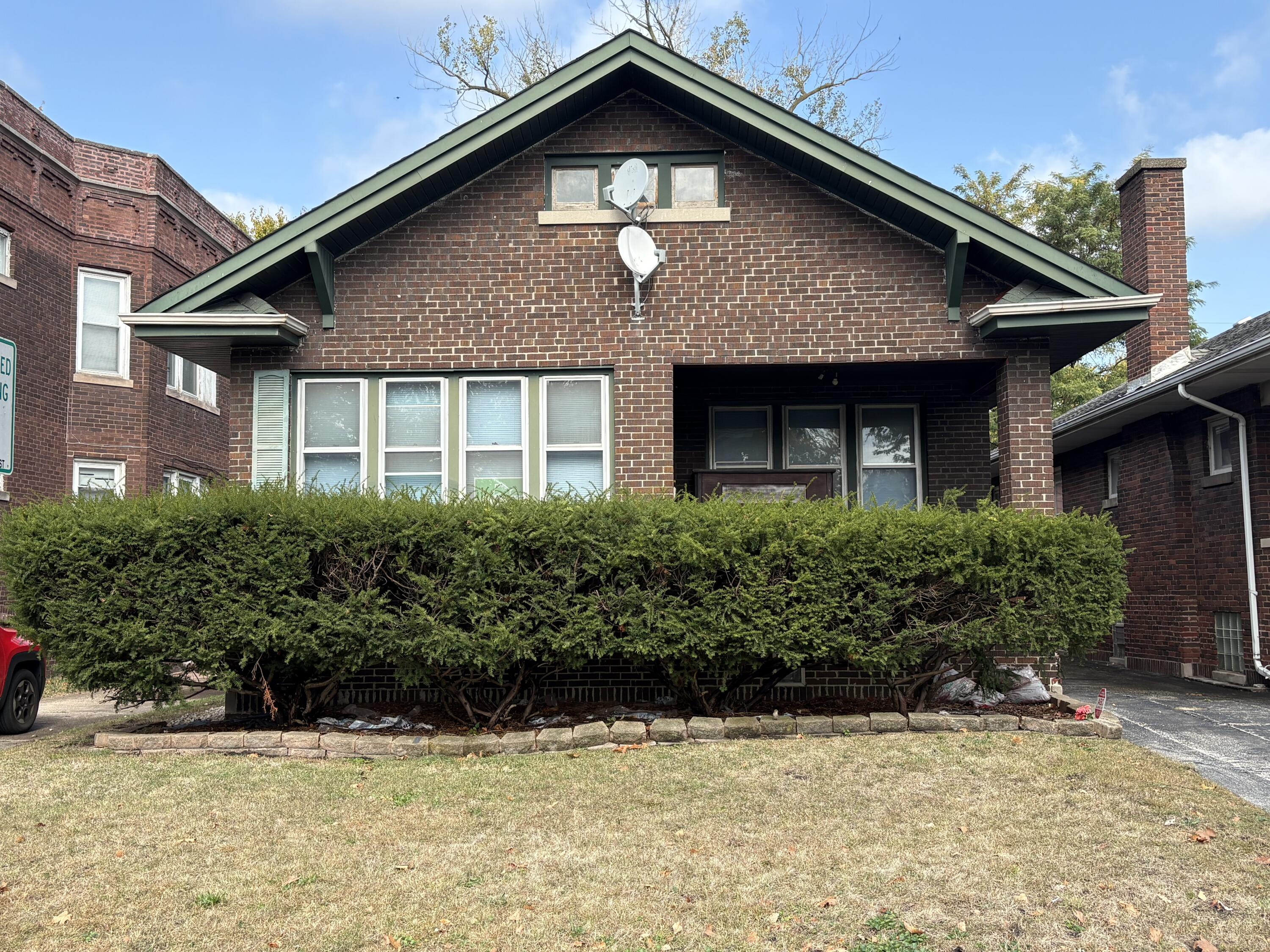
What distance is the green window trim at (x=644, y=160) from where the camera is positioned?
11.7m

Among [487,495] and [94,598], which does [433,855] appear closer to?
[487,495]

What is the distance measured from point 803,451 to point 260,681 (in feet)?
22.9

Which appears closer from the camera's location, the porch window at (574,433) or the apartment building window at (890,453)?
the porch window at (574,433)

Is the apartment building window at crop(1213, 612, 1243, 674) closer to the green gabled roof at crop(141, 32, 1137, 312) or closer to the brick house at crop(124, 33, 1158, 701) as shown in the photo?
the brick house at crop(124, 33, 1158, 701)

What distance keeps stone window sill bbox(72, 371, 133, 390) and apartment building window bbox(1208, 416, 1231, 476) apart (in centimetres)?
1774

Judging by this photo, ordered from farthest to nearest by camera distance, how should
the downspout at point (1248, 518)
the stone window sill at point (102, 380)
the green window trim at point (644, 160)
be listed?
the stone window sill at point (102, 380)
the downspout at point (1248, 518)
the green window trim at point (644, 160)

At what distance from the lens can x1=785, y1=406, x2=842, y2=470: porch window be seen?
521 inches

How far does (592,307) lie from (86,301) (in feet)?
39.6

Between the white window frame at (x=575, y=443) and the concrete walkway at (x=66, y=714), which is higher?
the white window frame at (x=575, y=443)

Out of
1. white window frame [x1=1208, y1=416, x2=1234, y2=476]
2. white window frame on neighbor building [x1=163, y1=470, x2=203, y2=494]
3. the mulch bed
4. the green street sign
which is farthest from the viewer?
white window frame on neighbor building [x1=163, y1=470, x2=203, y2=494]

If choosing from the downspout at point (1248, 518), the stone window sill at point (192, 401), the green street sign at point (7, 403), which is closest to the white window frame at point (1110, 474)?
the downspout at point (1248, 518)

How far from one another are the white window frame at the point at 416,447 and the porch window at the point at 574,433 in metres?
1.06

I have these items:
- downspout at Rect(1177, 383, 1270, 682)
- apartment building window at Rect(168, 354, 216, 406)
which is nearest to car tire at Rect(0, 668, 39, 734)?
apartment building window at Rect(168, 354, 216, 406)

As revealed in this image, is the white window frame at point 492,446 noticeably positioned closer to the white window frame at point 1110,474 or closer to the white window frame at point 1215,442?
the white window frame at point 1215,442
